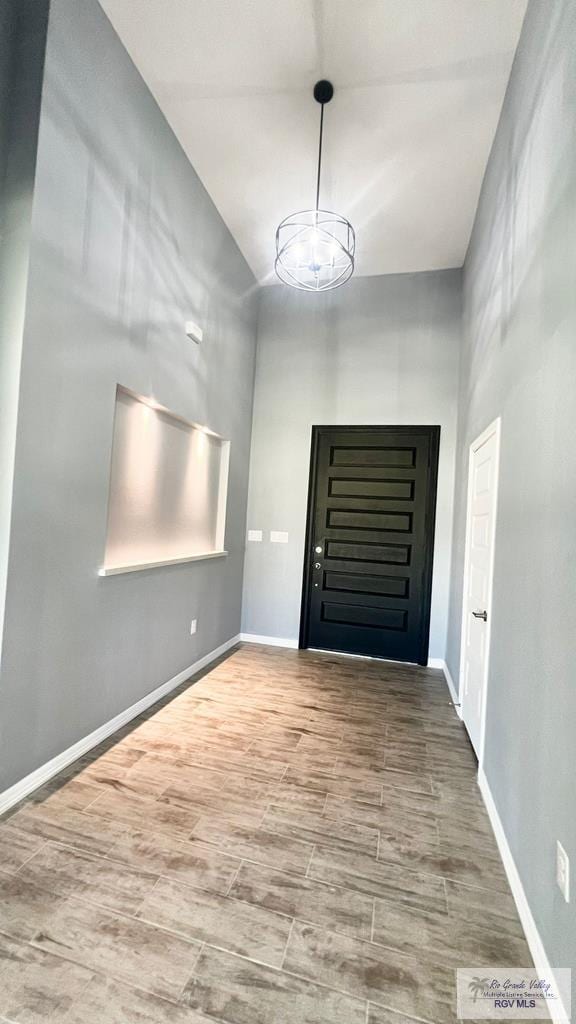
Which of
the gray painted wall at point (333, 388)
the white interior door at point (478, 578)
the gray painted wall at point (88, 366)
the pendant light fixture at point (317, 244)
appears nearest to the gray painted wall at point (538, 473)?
the white interior door at point (478, 578)

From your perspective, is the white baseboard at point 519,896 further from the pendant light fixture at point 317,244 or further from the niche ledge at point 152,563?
the pendant light fixture at point 317,244

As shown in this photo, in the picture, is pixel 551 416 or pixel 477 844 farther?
pixel 477 844

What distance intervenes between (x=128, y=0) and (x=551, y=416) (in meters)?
2.95

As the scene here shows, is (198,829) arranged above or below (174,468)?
below

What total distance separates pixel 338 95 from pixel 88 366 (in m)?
2.29

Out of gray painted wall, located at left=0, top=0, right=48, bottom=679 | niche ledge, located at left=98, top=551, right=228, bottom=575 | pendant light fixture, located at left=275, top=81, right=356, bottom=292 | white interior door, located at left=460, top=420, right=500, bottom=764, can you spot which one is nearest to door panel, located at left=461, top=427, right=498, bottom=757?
white interior door, located at left=460, top=420, right=500, bottom=764

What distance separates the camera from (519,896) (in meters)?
1.57

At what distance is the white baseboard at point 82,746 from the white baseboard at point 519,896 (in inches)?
84.0

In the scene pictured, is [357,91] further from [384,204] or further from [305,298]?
[305,298]

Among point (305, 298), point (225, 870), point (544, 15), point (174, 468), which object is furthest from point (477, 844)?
point (305, 298)

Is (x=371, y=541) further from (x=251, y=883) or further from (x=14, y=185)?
(x=14, y=185)

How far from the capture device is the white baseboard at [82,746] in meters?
1.99

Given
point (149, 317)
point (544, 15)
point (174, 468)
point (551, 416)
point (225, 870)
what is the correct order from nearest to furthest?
point (551, 416), point (225, 870), point (544, 15), point (149, 317), point (174, 468)

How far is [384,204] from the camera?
11.6 feet
